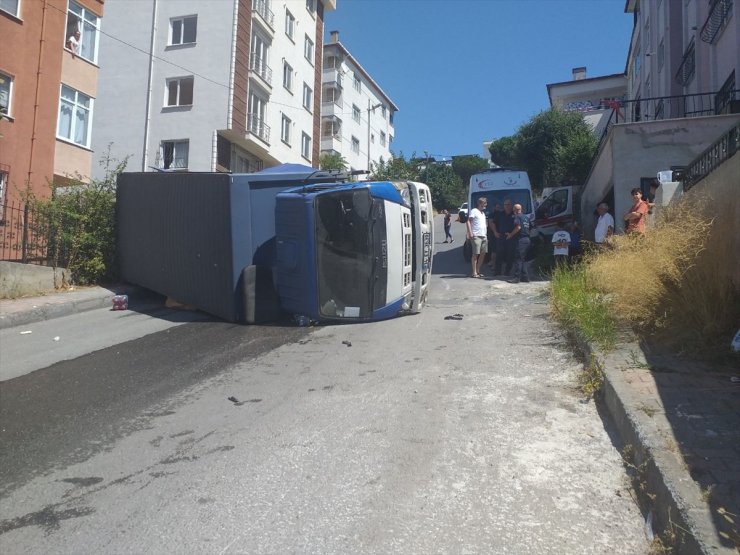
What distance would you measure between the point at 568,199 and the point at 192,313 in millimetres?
14599

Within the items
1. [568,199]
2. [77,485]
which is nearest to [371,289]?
[77,485]

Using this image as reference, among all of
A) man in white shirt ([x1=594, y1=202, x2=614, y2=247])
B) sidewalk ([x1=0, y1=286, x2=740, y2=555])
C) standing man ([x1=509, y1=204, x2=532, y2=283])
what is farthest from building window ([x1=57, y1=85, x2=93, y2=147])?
sidewalk ([x1=0, y1=286, x2=740, y2=555])

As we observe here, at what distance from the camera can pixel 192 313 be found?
11227 mm

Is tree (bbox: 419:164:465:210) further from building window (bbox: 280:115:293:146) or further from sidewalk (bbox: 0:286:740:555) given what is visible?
sidewalk (bbox: 0:286:740:555)

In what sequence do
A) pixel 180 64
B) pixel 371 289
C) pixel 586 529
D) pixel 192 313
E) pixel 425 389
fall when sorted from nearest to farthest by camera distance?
1. pixel 586 529
2. pixel 425 389
3. pixel 371 289
4. pixel 192 313
5. pixel 180 64

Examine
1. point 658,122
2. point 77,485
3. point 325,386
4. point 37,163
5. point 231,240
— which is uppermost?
point 658,122

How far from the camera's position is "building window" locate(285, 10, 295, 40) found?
106 feet

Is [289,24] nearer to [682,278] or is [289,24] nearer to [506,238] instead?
[506,238]

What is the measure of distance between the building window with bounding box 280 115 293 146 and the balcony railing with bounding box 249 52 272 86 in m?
2.49

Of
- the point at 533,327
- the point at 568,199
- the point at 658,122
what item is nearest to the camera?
the point at 533,327

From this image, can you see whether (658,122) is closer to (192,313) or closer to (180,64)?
(192,313)

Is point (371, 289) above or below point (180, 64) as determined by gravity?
below

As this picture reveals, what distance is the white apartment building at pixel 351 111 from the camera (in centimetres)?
4431

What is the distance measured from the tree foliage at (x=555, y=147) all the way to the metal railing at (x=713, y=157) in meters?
21.8
